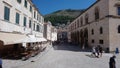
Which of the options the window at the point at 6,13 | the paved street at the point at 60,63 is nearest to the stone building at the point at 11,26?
the window at the point at 6,13

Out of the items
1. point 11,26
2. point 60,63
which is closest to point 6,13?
point 11,26

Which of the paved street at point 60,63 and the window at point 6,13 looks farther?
the window at point 6,13

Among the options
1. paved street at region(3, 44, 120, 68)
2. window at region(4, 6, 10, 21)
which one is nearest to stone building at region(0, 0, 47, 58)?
window at region(4, 6, 10, 21)

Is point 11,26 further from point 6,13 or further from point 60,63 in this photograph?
point 60,63

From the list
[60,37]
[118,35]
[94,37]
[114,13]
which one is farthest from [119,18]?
[60,37]

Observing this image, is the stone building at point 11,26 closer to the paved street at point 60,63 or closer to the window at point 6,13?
the window at point 6,13

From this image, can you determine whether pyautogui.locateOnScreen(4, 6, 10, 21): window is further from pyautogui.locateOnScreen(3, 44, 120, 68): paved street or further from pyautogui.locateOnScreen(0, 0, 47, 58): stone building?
pyautogui.locateOnScreen(3, 44, 120, 68): paved street

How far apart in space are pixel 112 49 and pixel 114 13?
6757 mm

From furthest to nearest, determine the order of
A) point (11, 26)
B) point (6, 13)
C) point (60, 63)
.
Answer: point (11, 26) → point (6, 13) → point (60, 63)

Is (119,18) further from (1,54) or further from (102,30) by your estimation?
(1,54)

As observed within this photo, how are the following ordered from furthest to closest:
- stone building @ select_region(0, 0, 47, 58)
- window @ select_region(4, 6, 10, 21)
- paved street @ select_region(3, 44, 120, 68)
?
window @ select_region(4, 6, 10, 21) → stone building @ select_region(0, 0, 47, 58) → paved street @ select_region(3, 44, 120, 68)

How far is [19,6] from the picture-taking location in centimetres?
2309

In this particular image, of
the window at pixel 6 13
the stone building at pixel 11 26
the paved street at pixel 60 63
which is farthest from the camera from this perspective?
the window at pixel 6 13

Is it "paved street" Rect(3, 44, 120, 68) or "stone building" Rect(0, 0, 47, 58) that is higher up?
"stone building" Rect(0, 0, 47, 58)
